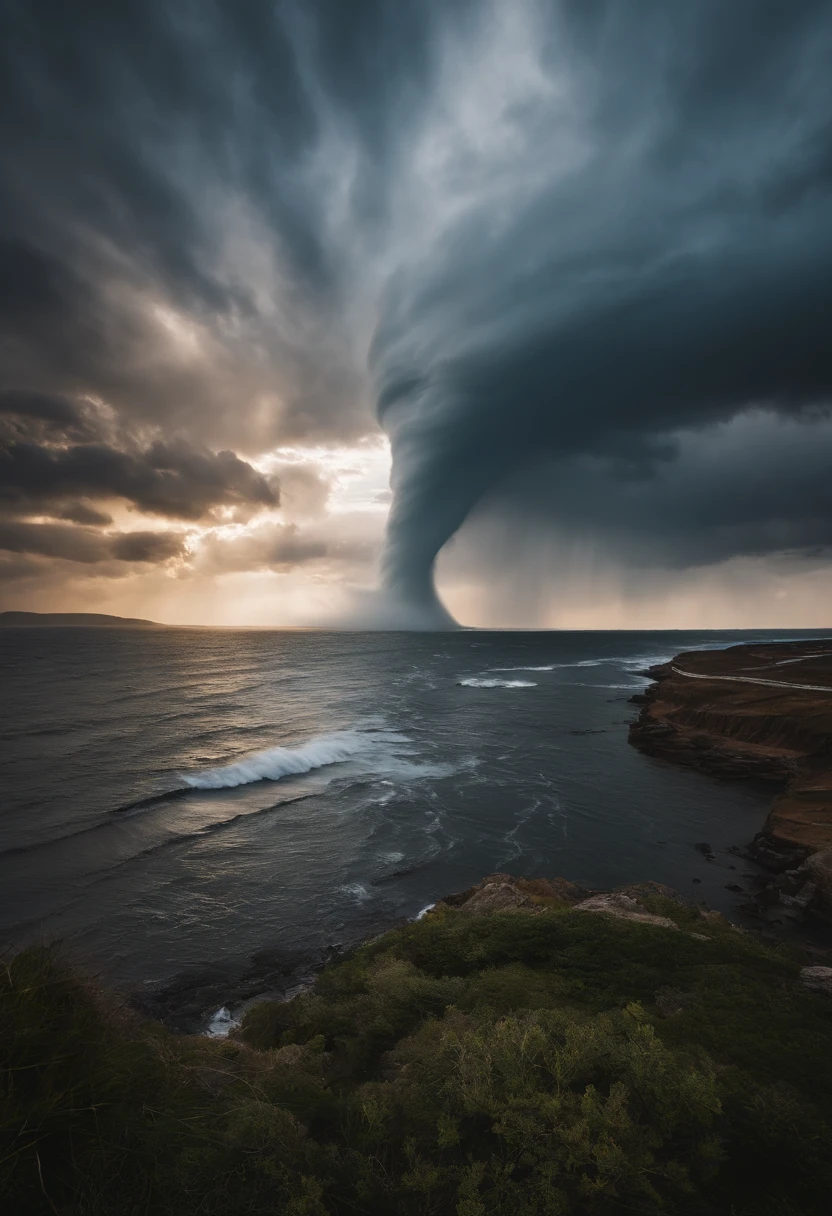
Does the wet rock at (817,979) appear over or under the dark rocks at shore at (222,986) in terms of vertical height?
over

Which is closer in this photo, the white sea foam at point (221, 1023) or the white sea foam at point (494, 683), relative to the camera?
the white sea foam at point (221, 1023)

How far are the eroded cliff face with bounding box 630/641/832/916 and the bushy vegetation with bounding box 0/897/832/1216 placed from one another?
42.6 feet

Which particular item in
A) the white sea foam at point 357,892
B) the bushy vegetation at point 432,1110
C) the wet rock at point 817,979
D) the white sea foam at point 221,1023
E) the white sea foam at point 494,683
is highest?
the bushy vegetation at point 432,1110

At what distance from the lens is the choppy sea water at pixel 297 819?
14.7 m

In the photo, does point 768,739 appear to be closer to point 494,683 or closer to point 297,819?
point 297,819

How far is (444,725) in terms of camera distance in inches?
Answer: 1757

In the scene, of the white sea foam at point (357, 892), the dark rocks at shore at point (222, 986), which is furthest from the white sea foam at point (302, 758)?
the dark rocks at shore at point (222, 986)

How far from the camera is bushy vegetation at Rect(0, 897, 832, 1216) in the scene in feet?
11.7

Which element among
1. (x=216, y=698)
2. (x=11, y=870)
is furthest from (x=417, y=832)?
(x=216, y=698)

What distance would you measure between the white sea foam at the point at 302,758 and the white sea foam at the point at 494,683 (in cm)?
3379

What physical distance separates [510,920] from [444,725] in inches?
1391

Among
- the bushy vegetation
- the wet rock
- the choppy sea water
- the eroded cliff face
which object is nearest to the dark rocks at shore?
the choppy sea water

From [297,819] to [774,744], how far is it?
93.9 feet

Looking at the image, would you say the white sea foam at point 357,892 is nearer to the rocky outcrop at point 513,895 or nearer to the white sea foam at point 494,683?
the rocky outcrop at point 513,895
